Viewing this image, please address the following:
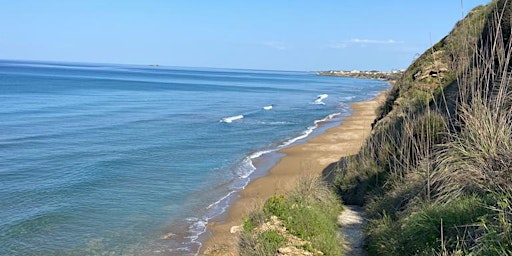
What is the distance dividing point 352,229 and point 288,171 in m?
10.4

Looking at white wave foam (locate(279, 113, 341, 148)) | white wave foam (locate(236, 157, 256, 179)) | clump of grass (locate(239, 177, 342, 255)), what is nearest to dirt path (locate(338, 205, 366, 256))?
clump of grass (locate(239, 177, 342, 255))

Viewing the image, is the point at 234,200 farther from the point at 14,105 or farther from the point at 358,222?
the point at 14,105

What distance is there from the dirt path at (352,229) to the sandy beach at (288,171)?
2.00 meters

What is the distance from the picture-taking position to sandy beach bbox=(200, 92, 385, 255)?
11.6 metres

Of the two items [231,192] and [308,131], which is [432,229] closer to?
[231,192]

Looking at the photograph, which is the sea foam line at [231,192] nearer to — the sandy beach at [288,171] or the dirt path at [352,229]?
the sandy beach at [288,171]

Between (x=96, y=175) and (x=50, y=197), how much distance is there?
3218mm

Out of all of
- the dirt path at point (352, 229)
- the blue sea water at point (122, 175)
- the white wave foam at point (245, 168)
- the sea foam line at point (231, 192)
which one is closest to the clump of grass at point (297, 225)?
the dirt path at point (352, 229)

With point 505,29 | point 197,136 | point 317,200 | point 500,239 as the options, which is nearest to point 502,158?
point 500,239

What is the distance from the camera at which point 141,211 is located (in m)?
14.1

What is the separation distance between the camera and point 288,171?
63.4 feet

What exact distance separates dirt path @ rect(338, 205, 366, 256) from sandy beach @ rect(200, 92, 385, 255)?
2003 mm

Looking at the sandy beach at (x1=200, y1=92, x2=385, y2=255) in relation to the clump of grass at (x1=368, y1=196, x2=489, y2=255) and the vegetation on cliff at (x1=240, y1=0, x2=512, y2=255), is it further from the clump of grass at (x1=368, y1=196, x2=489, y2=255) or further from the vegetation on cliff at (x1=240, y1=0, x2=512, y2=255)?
the clump of grass at (x1=368, y1=196, x2=489, y2=255)

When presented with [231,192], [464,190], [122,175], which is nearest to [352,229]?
[464,190]
